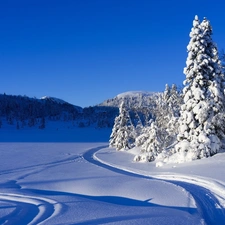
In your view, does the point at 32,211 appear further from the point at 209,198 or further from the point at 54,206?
the point at 209,198

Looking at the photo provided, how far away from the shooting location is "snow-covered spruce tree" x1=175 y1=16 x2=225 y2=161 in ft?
73.4

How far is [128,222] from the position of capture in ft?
23.4

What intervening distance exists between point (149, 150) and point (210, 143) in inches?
325

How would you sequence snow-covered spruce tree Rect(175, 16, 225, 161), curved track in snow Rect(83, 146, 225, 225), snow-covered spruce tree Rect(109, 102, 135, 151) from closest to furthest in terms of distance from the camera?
curved track in snow Rect(83, 146, 225, 225) < snow-covered spruce tree Rect(175, 16, 225, 161) < snow-covered spruce tree Rect(109, 102, 135, 151)

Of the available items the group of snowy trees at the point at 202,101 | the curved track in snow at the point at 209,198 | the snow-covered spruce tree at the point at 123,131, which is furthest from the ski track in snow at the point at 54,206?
the snow-covered spruce tree at the point at 123,131

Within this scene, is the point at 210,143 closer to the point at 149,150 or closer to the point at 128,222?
the point at 149,150

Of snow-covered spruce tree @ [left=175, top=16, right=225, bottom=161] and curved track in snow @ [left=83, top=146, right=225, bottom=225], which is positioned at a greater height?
snow-covered spruce tree @ [left=175, top=16, right=225, bottom=161]

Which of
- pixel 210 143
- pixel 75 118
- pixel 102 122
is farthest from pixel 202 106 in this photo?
pixel 75 118

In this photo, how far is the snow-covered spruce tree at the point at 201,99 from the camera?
→ 22359mm

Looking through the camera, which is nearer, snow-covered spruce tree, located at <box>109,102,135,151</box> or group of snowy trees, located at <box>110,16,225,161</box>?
group of snowy trees, located at <box>110,16,225,161</box>

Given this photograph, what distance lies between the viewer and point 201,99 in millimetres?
23266

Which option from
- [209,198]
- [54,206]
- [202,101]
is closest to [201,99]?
[202,101]

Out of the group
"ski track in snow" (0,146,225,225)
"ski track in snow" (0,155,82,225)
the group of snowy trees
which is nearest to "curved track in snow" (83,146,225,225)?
"ski track in snow" (0,146,225,225)

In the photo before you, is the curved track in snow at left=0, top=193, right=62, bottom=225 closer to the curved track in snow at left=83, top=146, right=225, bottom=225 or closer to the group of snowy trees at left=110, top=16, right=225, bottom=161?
the curved track in snow at left=83, top=146, right=225, bottom=225
